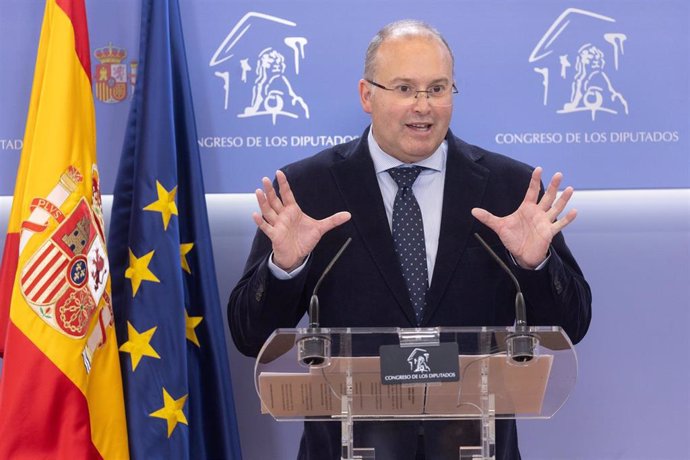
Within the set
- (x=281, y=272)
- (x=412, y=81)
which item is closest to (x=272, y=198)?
(x=281, y=272)

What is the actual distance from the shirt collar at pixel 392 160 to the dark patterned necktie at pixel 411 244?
0.36ft

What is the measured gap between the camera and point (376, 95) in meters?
3.28

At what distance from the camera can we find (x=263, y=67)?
3973mm

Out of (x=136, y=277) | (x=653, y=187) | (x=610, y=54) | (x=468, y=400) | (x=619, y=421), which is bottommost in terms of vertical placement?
(x=619, y=421)

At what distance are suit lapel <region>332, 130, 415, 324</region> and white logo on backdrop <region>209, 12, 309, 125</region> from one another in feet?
2.13

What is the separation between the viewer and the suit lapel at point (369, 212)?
3014 millimetres

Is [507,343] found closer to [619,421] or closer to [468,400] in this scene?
[468,400]

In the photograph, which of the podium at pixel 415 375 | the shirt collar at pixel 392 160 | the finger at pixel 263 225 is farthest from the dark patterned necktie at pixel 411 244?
the podium at pixel 415 375

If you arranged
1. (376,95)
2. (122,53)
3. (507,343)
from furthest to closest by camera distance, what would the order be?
(122,53) < (376,95) < (507,343)

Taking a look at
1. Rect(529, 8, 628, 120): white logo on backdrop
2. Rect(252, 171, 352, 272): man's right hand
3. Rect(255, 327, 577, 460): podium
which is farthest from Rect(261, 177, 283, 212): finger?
Rect(529, 8, 628, 120): white logo on backdrop

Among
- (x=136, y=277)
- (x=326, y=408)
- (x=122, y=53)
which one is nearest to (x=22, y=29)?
(x=122, y=53)

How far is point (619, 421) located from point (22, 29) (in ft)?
9.56

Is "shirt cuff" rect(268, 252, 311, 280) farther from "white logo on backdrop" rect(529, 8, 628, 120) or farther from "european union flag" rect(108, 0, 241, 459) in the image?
"white logo on backdrop" rect(529, 8, 628, 120)

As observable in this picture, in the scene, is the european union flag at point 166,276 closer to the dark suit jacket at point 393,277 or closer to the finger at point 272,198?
the dark suit jacket at point 393,277
